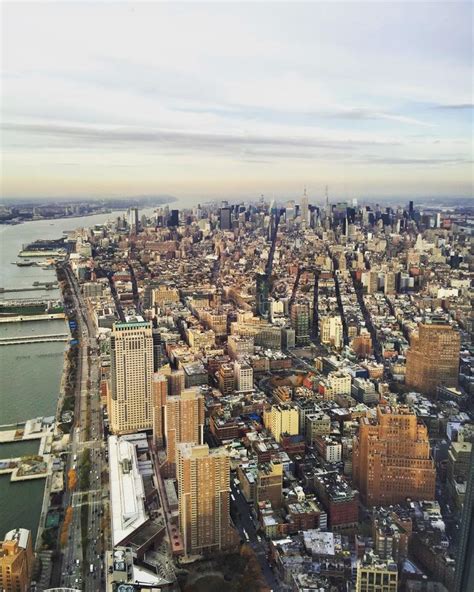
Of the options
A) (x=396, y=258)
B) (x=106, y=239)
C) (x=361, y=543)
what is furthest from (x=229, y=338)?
(x=361, y=543)

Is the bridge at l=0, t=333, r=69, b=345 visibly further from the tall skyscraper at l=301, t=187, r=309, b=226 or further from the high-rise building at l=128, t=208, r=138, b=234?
the tall skyscraper at l=301, t=187, r=309, b=226

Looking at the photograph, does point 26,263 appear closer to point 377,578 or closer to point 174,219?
point 174,219

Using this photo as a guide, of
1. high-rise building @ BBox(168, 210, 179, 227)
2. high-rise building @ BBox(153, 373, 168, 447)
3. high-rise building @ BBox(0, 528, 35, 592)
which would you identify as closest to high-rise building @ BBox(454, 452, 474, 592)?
high-rise building @ BBox(0, 528, 35, 592)

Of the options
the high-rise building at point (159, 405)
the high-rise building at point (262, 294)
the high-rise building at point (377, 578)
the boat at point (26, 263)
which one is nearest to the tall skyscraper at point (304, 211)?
the high-rise building at point (262, 294)

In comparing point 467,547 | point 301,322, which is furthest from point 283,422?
point 467,547

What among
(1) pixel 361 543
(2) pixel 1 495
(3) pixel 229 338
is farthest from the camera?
(3) pixel 229 338

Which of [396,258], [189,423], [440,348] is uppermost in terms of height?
[396,258]

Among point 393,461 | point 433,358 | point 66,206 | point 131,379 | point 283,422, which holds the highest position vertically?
point 66,206

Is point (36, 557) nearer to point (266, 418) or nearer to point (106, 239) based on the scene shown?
point (266, 418)
